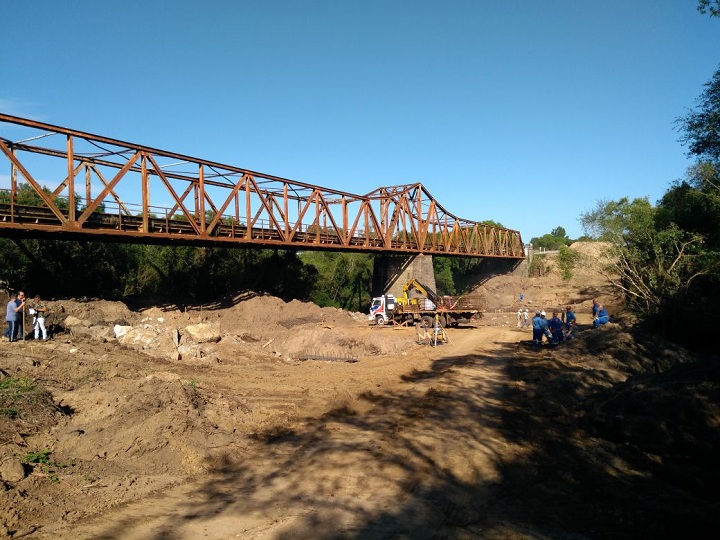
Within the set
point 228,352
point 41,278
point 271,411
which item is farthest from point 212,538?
point 41,278

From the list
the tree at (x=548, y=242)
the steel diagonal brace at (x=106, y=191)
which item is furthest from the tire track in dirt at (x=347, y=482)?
the tree at (x=548, y=242)

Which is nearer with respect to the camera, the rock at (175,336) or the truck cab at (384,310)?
the rock at (175,336)

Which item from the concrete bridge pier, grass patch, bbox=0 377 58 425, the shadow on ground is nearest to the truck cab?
the concrete bridge pier

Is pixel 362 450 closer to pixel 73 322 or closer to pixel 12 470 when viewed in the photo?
pixel 12 470

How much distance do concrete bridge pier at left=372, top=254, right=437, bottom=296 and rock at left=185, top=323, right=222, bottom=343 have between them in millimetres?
24577

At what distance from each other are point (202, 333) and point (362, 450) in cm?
1382

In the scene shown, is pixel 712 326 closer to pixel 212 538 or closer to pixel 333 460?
pixel 333 460

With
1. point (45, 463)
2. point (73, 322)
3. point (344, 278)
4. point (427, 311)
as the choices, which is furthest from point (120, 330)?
point (344, 278)

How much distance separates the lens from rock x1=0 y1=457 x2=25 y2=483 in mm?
6254

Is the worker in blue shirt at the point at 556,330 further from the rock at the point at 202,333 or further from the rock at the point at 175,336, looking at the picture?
the rock at the point at 175,336

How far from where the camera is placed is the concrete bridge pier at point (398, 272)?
43.3 m

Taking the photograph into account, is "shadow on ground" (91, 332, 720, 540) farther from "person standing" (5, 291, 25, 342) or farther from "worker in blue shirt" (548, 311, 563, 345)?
"person standing" (5, 291, 25, 342)

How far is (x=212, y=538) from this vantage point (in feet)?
18.2

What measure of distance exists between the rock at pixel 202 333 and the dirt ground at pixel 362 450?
4322 mm
